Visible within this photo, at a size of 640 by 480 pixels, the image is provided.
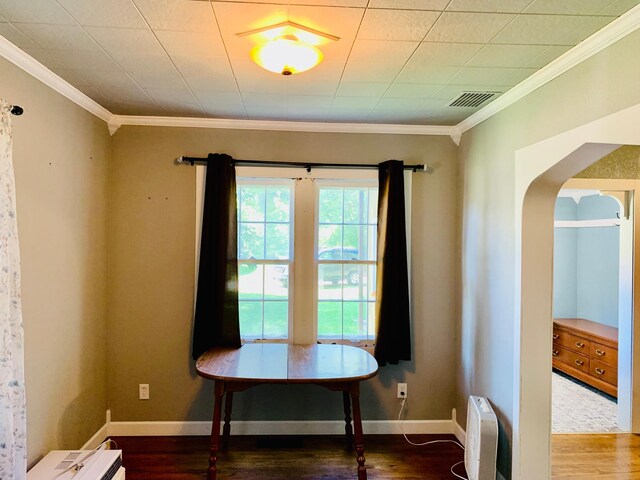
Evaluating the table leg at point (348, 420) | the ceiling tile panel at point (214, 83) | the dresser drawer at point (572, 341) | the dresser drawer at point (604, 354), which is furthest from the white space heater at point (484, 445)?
the dresser drawer at point (572, 341)

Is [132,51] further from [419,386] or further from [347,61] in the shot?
[419,386]

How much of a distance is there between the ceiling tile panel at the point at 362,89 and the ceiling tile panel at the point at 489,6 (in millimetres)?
755

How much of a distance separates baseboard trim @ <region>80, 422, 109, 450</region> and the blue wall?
531cm

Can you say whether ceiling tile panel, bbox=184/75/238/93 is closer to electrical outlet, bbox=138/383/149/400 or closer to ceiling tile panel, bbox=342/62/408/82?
ceiling tile panel, bbox=342/62/408/82

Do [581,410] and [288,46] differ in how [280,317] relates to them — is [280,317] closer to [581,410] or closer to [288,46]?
[288,46]

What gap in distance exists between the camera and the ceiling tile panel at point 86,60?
72.1 inches

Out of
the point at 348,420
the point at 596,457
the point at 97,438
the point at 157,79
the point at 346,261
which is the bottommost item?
the point at 596,457

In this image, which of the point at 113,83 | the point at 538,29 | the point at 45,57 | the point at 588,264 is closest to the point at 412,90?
the point at 538,29

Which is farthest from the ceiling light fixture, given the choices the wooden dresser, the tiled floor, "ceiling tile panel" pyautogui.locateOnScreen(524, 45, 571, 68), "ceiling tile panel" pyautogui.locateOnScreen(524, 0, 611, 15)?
A: the wooden dresser

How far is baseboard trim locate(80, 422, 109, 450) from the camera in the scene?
8.53ft

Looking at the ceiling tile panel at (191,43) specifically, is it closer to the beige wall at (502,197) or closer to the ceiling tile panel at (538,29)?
the ceiling tile panel at (538,29)

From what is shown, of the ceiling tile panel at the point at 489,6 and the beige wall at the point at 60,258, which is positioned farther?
the beige wall at the point at 60,258

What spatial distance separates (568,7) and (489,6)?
293 mm

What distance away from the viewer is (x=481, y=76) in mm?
2035
